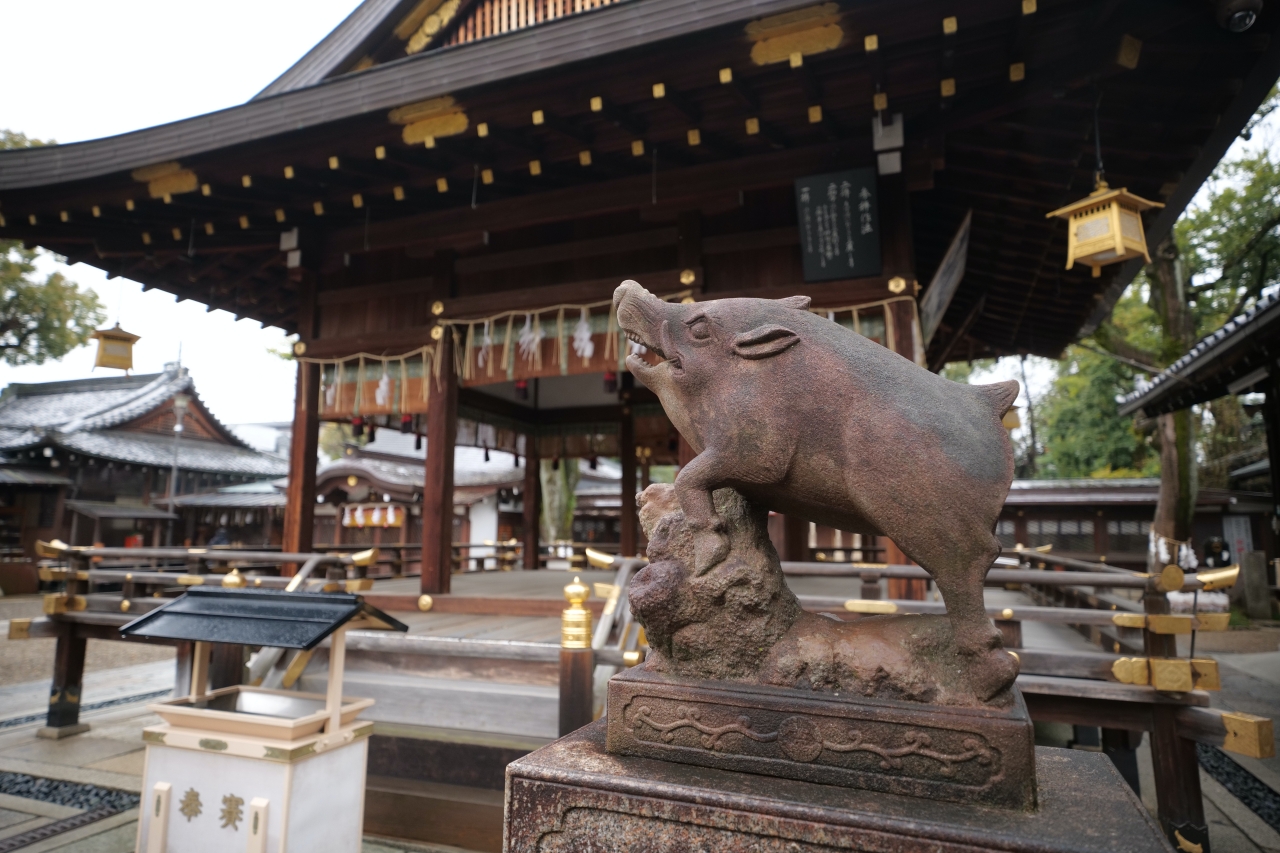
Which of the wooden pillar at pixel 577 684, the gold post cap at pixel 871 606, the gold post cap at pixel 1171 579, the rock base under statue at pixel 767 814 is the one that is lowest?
the wooden pillar at pixel 577 684

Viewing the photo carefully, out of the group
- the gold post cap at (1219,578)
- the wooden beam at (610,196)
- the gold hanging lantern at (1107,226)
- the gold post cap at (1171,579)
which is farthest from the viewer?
the wooden beam at (610,196)

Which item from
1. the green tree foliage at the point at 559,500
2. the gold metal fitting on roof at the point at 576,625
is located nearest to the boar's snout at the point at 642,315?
the gold metal fitting on roof at the point at 576,625

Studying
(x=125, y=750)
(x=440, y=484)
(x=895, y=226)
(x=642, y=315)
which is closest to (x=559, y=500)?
(x=440, y=484)

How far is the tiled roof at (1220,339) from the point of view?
6.70 meters

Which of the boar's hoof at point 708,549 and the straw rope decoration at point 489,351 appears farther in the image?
the straw rope decoration at point 489,351

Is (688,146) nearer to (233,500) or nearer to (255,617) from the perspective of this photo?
(255,617)

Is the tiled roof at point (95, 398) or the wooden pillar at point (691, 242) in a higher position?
the tiled roof at point (95, 398)

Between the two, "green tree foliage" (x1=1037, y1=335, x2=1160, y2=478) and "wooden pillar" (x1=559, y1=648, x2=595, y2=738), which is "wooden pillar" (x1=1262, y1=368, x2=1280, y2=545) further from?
"green tree foliage" (x1=1037, y1=335, x2=1160, y2=478)

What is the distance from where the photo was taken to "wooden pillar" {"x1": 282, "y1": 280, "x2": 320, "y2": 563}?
7.44m

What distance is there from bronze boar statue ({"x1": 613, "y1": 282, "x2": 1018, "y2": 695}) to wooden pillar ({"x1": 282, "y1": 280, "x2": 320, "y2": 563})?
653 cm

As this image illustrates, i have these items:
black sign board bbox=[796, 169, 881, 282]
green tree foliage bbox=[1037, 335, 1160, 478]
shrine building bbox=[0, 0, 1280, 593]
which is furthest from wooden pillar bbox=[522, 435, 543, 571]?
green tree foliage bbox=[1037, 335, 1160, 478]

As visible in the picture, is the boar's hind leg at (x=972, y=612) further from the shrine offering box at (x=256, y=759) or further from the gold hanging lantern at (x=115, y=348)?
the gold hanging lantern at (x=115, y=348)

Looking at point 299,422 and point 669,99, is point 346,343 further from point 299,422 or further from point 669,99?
point 669,99

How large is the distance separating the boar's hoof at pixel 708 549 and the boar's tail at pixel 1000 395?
82 cm
